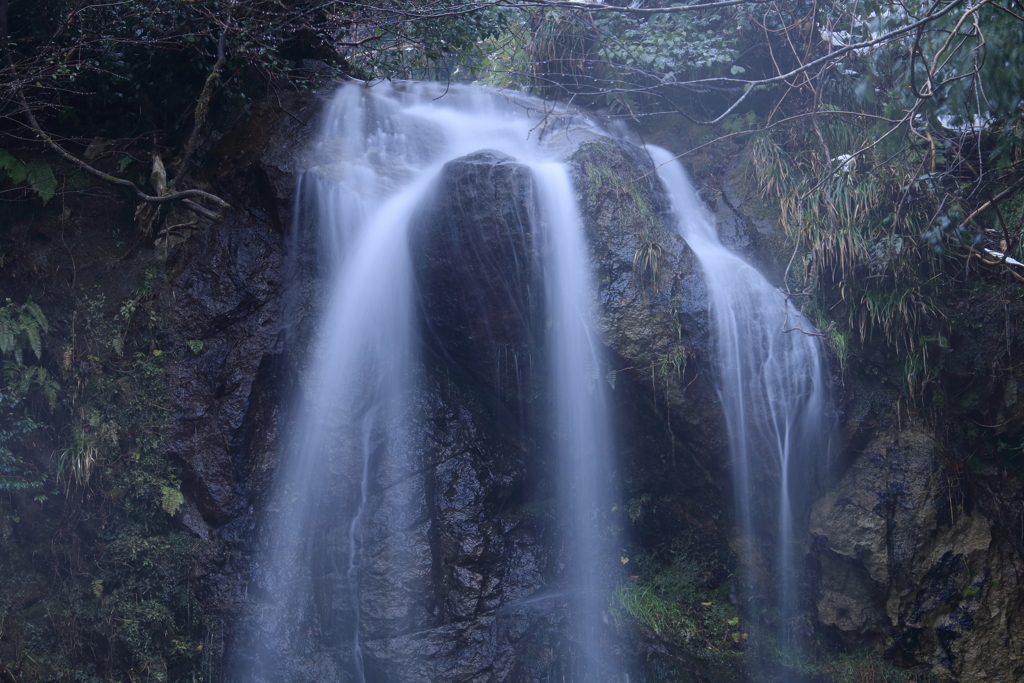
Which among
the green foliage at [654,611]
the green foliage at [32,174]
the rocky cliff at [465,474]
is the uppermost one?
the green foliage at [32,174]

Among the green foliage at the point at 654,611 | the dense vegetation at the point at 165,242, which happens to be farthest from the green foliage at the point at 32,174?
the green foliage at the point at 654,611

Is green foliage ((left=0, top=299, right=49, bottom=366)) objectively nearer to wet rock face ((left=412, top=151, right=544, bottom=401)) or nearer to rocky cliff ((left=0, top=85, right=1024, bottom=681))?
rocky cliff ((left=0, top=85, right=1024, bottom=681))

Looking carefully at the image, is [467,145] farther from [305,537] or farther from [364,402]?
[305,537]

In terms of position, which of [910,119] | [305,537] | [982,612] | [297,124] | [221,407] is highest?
[297,124]

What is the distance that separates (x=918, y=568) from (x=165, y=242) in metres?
6.60

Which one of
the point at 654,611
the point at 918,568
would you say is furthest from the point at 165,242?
the point at 918,568

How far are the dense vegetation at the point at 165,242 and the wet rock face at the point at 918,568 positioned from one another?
0.70m

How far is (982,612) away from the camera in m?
4.50

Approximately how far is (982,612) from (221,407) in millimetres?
6053

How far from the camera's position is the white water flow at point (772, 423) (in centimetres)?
482

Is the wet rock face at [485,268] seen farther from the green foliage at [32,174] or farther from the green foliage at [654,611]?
the green foliage at [32,174]

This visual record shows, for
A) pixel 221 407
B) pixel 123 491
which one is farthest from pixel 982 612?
pixel 123 491

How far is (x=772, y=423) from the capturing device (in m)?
4.81

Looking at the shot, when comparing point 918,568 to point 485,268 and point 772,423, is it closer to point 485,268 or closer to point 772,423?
point 772,423
